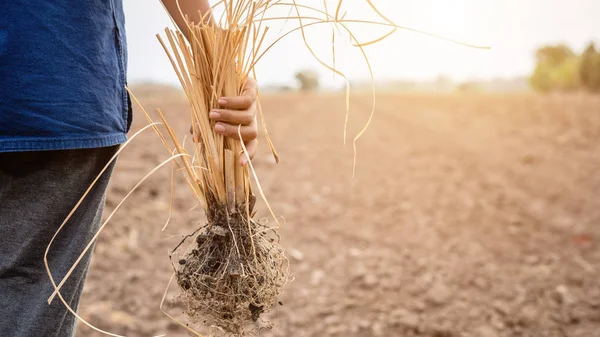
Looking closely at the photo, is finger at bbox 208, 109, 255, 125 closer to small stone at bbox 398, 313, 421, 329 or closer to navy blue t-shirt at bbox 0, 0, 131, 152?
navy blue t-shirt at bbox 0, 0, 131, 152

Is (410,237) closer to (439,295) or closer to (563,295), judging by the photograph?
(439,295)

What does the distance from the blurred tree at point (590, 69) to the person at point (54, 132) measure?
512 inches

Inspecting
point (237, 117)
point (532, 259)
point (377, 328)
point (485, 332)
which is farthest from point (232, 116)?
point (532, 259)

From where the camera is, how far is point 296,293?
273 cm

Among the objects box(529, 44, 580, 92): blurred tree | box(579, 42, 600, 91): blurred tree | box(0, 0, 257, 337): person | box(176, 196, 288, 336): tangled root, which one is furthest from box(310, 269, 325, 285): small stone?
box(529, 44, 580, 92): blurred tree

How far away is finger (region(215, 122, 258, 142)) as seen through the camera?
104cm

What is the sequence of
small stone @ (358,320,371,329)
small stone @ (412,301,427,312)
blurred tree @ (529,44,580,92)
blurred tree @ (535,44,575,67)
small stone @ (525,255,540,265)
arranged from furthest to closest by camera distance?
blurred tree @ (535,44,575,67) → blurred tree @ (529,44,580,92) → small stone @ (525,255,540,265) → small stone @ (412,301,427,312) → small stone @ (358,320,371,329)

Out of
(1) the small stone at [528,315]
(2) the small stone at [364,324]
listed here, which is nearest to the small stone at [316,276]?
(2) the small stone at [364,324]

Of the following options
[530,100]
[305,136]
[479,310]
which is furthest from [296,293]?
[530,100]

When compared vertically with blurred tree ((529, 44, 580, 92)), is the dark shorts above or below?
below

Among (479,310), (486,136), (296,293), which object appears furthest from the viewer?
(486,136)

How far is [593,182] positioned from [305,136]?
3.74 m

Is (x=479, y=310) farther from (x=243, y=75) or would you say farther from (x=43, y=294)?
(x=43, y=294)

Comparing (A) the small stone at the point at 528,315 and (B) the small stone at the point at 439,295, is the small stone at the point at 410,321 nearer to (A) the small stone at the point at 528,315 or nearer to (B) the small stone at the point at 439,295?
(B) the small stone at the point at 439,295
